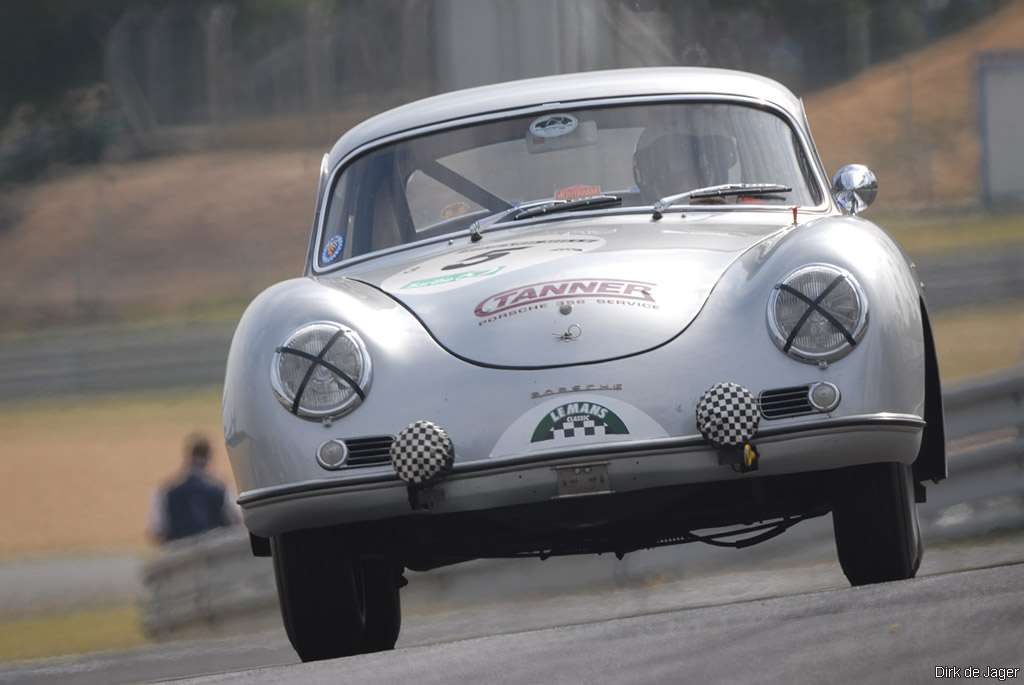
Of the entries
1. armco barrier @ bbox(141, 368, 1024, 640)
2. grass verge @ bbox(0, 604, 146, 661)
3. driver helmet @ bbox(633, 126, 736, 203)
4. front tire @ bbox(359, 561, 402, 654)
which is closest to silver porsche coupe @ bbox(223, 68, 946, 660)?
driver helmet @ bbox(633, 126, 736, 203)

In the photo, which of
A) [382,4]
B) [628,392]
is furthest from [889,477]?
[382,4]

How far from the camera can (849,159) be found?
26.7 m

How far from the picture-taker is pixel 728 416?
4246mm

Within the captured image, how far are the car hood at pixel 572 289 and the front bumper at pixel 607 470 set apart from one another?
279 millimetres

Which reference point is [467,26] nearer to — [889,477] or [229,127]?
[889,477]

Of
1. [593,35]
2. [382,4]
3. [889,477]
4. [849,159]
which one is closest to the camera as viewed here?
[889,477]

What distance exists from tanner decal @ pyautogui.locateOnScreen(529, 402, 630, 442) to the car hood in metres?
0.14

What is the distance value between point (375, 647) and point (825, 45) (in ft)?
73.4

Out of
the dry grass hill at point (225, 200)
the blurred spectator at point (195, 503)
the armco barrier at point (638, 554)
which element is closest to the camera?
the armco barrier at point (638, 554)

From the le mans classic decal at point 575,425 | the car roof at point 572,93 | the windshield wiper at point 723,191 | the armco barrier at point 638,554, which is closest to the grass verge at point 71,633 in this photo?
the armco barrier at point 638,554

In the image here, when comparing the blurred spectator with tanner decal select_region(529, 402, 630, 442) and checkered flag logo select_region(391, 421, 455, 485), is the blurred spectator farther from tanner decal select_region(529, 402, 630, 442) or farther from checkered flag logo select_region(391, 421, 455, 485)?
tanner decal select_region(529, 402, 630, 442)

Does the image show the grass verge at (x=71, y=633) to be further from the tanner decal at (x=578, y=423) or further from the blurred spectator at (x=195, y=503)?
the tanner decal at (x=578, y=423)

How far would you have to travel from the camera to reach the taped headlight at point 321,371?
4.45m

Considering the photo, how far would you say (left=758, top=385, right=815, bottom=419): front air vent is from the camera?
14.1ft
